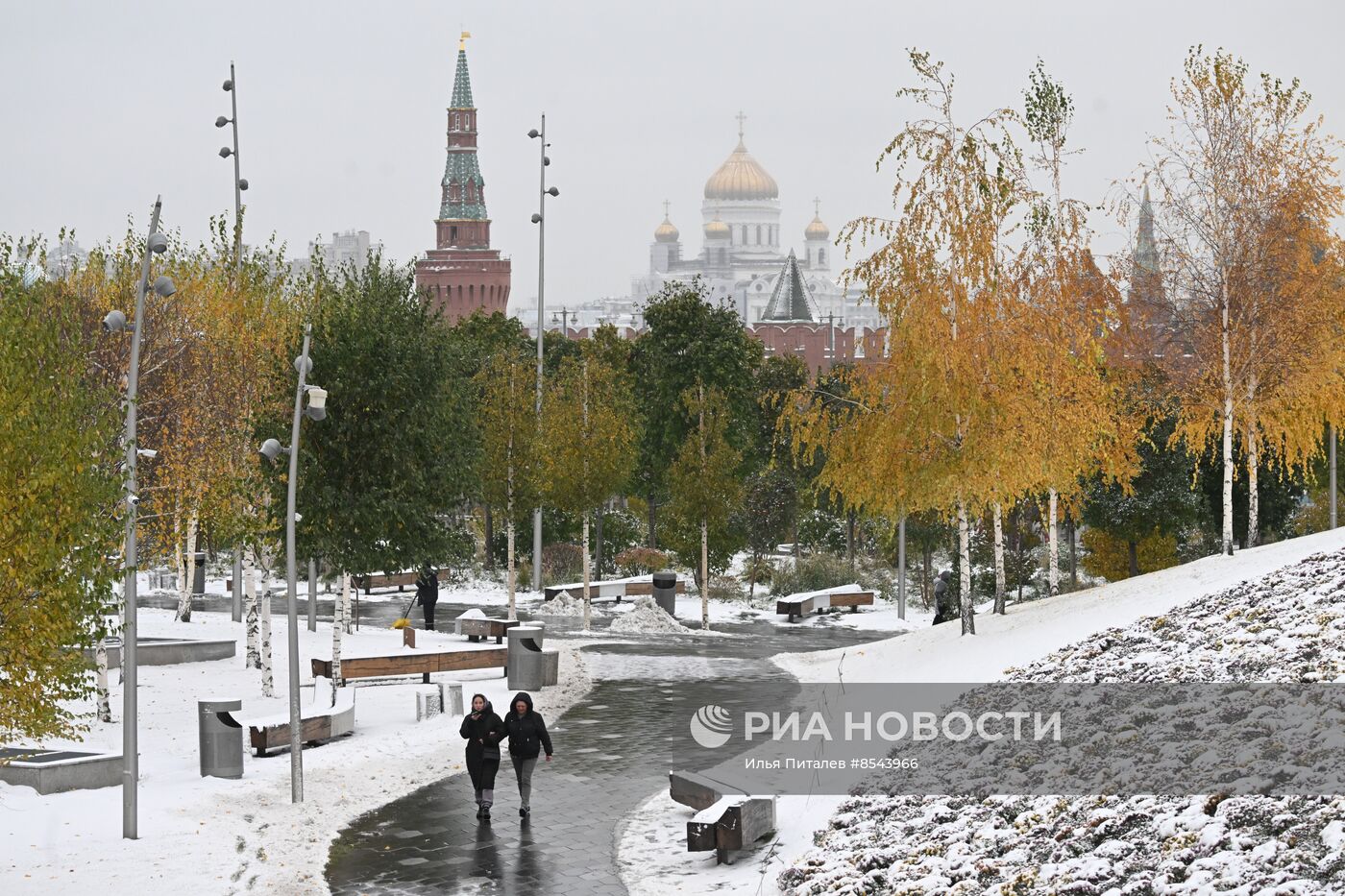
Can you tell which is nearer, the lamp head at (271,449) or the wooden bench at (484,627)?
the lamp head at (271,449)

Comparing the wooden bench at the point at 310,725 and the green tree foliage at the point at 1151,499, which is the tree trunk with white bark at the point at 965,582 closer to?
the wooden bench at the point at 310,725

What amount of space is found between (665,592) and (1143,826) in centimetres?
2780

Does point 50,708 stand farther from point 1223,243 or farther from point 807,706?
point 1223,243

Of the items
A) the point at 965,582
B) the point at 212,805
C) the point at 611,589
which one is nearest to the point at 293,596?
the point at 212,805

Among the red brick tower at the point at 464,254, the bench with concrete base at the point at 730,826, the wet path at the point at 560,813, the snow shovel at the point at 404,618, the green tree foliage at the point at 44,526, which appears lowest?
the wet path at the point at 560,813

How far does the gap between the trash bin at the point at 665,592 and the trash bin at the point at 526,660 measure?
13045 mm

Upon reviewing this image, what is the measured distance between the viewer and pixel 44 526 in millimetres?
13758

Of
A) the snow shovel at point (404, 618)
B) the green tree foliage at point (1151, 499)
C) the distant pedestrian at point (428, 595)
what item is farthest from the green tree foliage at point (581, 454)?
the green tree foliage at point (1151, 499)

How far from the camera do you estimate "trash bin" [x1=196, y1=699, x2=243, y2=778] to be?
17.8 m

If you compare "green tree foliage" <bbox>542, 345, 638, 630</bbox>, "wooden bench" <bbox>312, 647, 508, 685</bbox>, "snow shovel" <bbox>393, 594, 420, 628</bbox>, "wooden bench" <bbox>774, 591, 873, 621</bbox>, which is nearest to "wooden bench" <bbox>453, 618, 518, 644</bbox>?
"snow shovel" <bbox>393, 594, 420, 628</bbox>

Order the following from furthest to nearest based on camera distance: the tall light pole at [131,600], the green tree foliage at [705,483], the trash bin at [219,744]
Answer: the green tree foliage at [705,483]
the trash bin at [219,744]
the tall light pole at [131,600]

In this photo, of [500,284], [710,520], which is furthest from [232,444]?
[500,284]

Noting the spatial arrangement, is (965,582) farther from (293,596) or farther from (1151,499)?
(1151,499)

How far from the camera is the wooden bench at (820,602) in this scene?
129 ft
